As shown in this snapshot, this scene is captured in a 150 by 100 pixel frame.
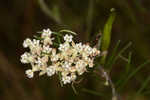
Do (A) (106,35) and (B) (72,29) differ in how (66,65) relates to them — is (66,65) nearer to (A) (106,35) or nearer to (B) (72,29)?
(A) (106,35)

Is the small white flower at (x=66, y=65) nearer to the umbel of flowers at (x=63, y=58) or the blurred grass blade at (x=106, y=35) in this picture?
the umbel of flowers at (x=63, y=58)

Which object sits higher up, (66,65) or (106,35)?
(106,35)

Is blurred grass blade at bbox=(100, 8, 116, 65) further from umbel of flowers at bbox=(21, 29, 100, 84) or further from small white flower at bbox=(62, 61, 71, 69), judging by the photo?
small white flower at bbox=(62, 61, 71, 69)

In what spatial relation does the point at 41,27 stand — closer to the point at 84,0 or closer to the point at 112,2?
the point at 84,0

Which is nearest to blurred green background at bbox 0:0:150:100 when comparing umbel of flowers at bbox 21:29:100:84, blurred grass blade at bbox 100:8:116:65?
blurred grass blade at bbox 100:8:116:65

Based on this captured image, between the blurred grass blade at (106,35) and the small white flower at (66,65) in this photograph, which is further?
the blurred grass blade at (106,35)

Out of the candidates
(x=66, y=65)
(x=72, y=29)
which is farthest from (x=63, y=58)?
(x=72, y=29)

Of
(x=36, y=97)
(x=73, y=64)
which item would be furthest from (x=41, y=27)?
(x=73, y=64)

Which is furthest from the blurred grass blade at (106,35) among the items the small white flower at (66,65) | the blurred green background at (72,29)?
the blurred green background at (72,29)
